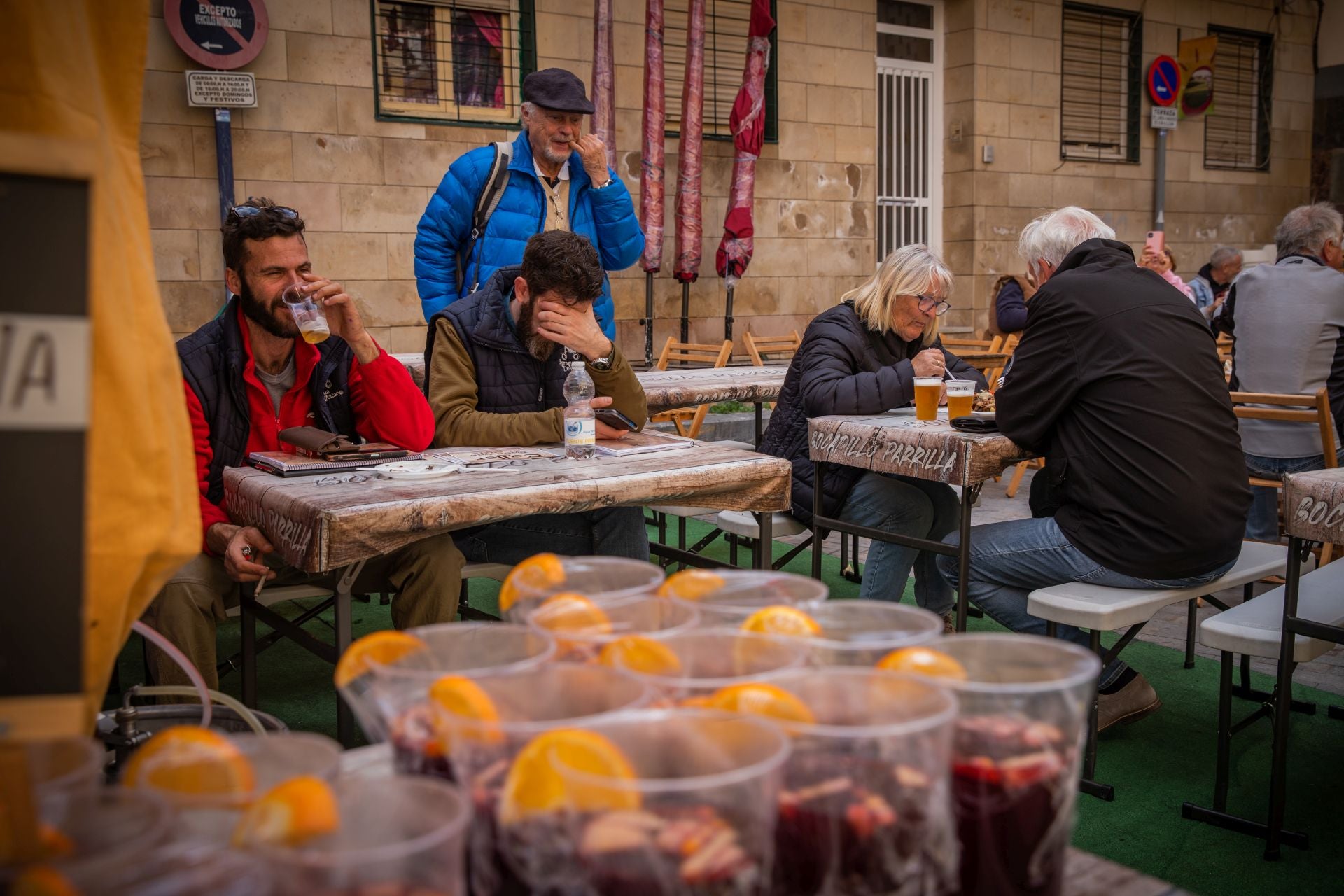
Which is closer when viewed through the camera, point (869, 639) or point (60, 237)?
point (60, 237)

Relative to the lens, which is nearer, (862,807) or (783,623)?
(862,807)

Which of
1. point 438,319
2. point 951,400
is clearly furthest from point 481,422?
point 951,400

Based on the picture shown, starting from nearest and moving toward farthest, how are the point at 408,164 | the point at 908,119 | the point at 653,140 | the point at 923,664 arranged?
the point at 923,664
the point at 408,164
the point at 653,140
the point at 908,119

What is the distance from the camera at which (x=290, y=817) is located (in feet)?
2.15

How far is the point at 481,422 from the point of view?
316 centimetres

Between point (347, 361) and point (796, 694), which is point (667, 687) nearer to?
point (796, 694)

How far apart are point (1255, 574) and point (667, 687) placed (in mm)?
2757

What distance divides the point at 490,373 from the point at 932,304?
1.64 m

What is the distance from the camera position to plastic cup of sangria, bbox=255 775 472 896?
0.60 m

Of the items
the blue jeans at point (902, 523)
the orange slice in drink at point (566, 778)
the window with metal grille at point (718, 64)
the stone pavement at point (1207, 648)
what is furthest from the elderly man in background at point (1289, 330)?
the window with metal grille at point (718, 64)

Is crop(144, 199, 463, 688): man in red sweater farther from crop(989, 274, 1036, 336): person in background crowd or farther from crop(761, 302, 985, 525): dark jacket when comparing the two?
crop(989, 274, 1036, 336): person in background crowd

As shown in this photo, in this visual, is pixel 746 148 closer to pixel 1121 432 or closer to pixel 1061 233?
pixel 1061 233

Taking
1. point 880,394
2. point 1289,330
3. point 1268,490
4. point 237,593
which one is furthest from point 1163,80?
point 237,593

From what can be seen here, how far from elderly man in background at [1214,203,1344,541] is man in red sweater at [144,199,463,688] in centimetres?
354
